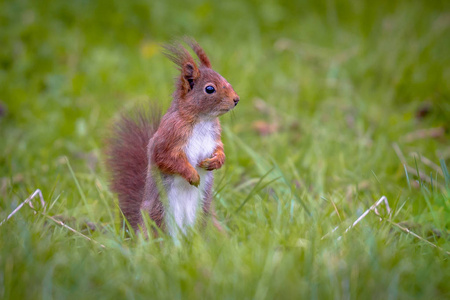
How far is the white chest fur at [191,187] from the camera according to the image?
210 centimetres

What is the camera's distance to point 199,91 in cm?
214

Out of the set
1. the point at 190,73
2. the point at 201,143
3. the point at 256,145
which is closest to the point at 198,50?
the point at 190,73

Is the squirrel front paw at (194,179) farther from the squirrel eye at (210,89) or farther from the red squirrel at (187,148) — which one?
the squirrel eye at (210,89)

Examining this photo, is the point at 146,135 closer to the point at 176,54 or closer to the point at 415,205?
the point at 176,54

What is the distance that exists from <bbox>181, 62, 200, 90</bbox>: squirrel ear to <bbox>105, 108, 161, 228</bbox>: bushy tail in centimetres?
40

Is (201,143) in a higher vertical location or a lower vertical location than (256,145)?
higher

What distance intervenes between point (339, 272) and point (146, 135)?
49.3 inches

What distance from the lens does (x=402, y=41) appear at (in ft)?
16.4

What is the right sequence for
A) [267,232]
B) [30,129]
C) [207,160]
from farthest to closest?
[30,129] → [207,160] → [267,232]

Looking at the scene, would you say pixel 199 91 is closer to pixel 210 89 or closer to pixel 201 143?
pixel 210 89

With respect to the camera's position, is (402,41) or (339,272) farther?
(402,41)

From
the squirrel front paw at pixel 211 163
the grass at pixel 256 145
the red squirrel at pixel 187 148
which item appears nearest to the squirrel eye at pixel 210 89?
the red squirrel at pixel 187 148

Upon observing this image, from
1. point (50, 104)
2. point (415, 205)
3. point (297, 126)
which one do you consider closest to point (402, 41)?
point (297, 126)

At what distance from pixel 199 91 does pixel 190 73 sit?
3.6 inches
